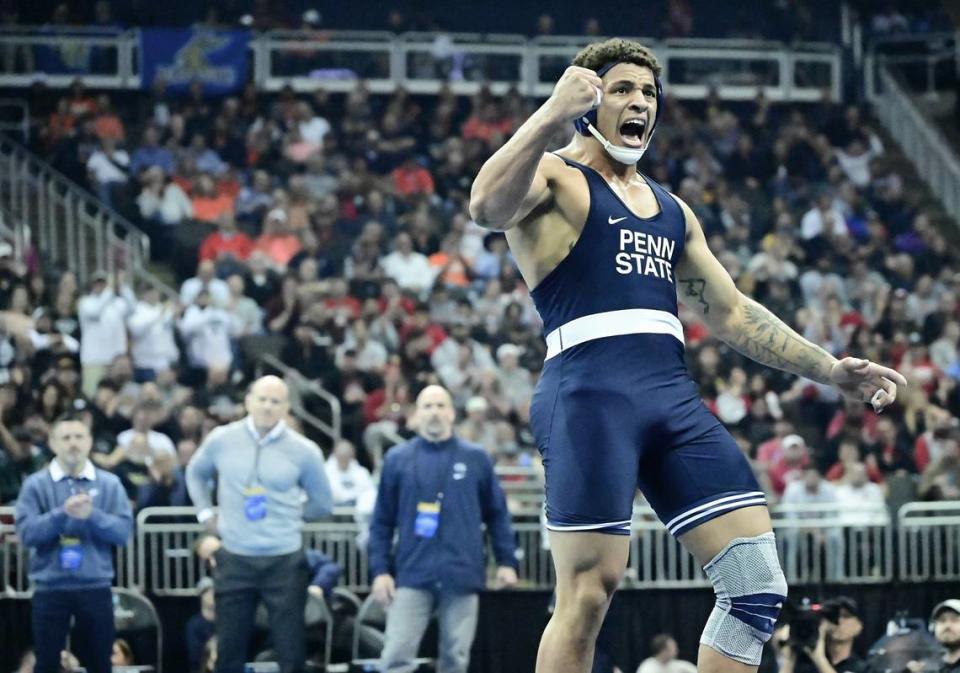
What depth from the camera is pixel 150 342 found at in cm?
1525

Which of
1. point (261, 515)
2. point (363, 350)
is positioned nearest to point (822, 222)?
point (363, 350)

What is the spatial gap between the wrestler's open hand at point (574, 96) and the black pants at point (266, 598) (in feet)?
17.8

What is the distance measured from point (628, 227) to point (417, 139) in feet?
50.6

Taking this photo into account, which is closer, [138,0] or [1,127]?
[1,127]

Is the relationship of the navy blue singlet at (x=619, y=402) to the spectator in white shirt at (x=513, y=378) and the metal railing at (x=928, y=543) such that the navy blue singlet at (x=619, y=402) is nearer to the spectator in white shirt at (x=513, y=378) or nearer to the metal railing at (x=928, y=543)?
the metal railing at (x=928, y=543)

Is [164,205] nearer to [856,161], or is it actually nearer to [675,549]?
[675,549]

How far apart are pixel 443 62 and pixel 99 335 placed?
846 centimetres

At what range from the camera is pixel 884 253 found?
1916 centimetres

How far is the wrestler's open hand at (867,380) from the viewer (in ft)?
17.9

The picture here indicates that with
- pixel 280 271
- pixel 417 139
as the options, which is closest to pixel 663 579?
pixel 280 271

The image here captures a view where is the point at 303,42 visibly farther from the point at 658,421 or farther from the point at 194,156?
the point at 658,421

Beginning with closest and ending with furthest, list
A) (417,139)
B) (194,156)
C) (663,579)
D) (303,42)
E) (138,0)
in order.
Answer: (663,579) → (194,156) → (417,139) → (303,42) → (138,0)

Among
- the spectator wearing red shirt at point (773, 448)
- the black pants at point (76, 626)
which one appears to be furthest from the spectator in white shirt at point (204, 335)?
the black pants at point (76, 626)

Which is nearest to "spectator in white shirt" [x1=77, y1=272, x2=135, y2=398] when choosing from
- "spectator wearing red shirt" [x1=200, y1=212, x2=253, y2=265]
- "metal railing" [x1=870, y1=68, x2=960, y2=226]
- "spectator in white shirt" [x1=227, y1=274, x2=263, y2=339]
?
"spectator in white shirt" [x1=227, y1=274, x2=263, y2=339]
